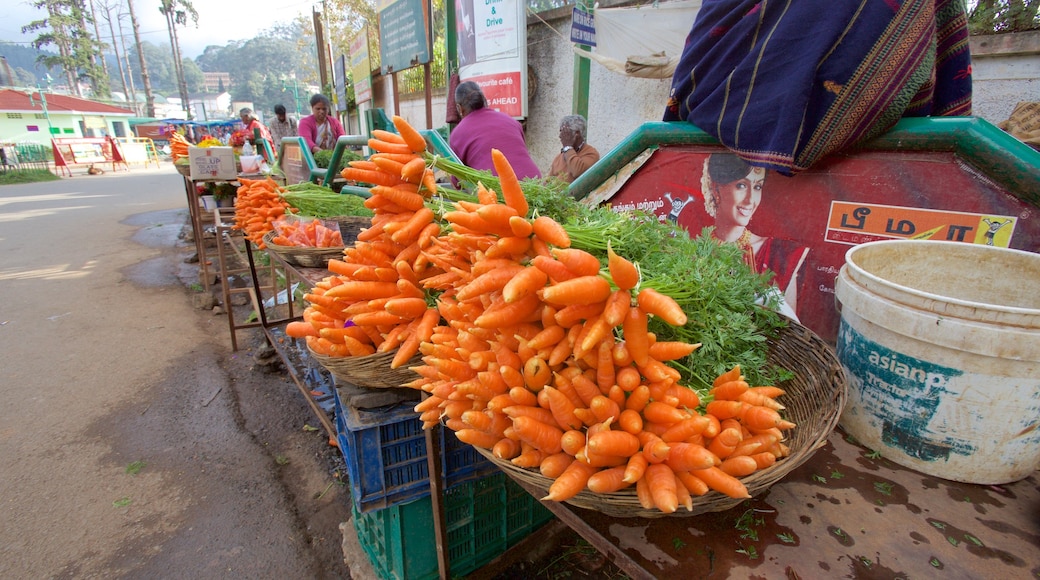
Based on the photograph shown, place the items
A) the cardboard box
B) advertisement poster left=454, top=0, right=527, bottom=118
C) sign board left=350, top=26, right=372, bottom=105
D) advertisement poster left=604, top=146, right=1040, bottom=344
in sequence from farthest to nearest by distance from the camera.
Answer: sign board left=350, top=26, right=372, bottom=105 < advertisement poster left=454, top=0, right=527, bottom=118 < the cardboard box < advertisement poster left=604, top=146, right=1040, bottom=344

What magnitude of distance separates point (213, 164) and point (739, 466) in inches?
232

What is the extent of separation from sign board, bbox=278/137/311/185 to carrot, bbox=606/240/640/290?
5269 millimetres

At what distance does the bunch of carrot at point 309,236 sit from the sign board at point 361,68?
11947 millimetres

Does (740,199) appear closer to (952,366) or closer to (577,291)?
(952,366)

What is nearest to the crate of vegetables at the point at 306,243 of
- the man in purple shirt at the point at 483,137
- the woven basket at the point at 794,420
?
the man in purple shirt at the point at 483,137

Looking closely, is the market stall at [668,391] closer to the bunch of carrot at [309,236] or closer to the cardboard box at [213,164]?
the bunch of carrot at [309,236]

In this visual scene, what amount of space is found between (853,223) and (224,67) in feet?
441

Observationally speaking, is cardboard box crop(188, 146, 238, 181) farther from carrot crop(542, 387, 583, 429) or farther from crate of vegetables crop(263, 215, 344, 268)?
carrot crop(542, 387, 583, 429)

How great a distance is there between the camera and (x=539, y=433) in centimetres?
116

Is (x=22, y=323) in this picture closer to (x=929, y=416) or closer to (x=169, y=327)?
(x=169, y=327)

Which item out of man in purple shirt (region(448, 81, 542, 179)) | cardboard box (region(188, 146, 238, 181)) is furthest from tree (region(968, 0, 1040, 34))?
cardboard box (region(188, 146, 238, 181))

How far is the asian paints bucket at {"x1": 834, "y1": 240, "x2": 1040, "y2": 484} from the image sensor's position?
3.65 feet

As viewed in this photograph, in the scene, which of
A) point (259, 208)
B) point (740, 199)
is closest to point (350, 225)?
point (259, 208)

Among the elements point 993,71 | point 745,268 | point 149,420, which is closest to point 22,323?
point 149,420
